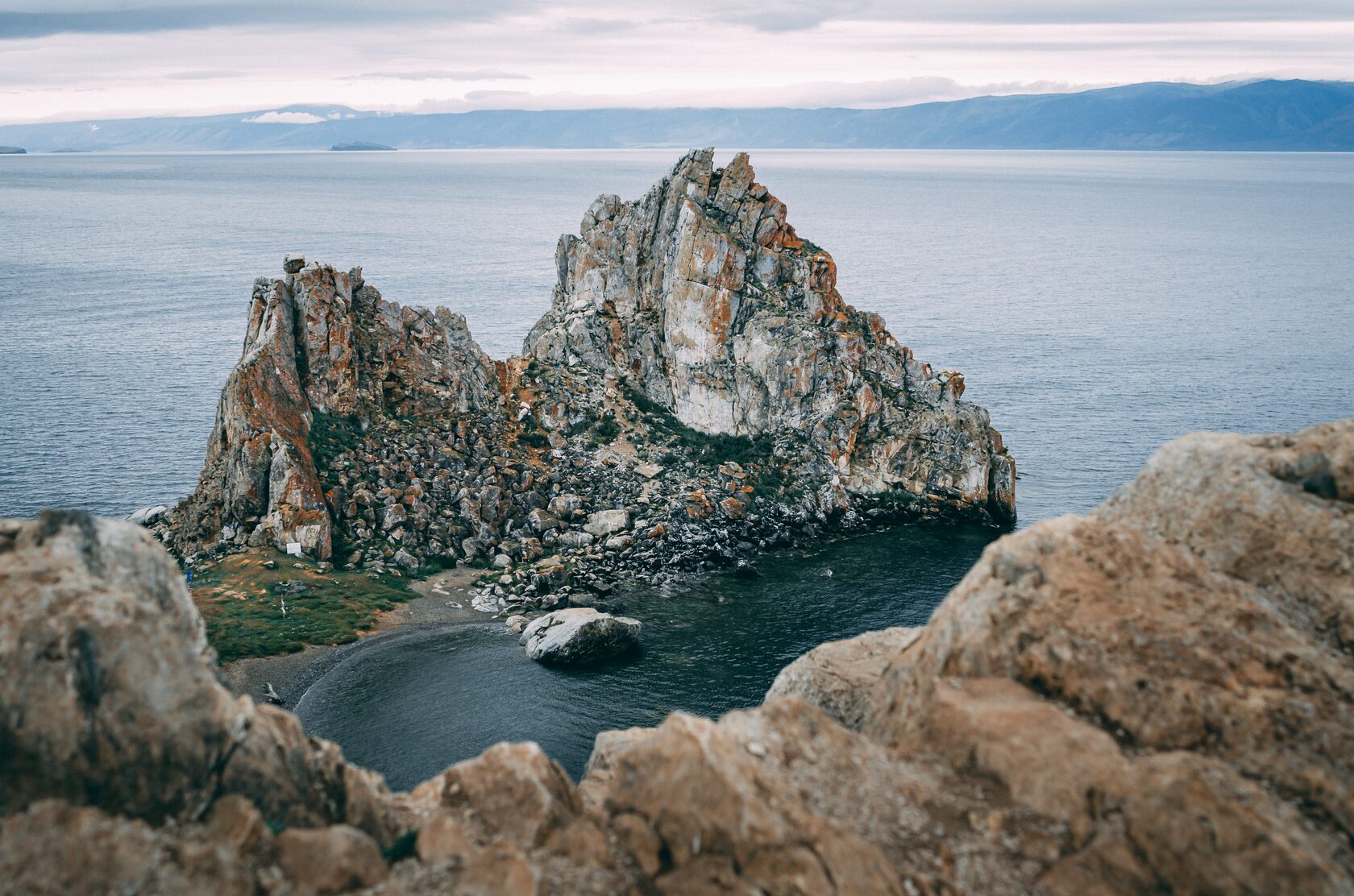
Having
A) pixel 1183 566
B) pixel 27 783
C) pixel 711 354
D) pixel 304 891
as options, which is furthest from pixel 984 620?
pixel 711 354

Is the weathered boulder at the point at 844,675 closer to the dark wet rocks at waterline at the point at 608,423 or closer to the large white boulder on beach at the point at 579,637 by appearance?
the large white boulder on beach at the point at 579,637

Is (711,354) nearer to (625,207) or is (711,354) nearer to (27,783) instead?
(625,207)

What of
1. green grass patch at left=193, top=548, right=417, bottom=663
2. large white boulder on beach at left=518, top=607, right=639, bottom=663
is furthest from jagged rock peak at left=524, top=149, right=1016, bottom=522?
green grass patch at left=193, top=548, right=417, bottom=663

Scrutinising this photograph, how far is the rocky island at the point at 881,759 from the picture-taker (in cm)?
2141

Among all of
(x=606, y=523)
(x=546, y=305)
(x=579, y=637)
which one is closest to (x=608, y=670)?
(x=579, y=637)

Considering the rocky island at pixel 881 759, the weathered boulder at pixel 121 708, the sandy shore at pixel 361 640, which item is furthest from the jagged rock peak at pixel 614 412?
the rocky island at pixel 881 759

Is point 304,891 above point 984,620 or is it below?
below

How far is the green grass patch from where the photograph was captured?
189 ft

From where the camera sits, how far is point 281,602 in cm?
6138

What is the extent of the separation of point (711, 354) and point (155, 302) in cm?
10540

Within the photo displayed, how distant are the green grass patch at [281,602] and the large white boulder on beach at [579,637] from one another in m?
11.1

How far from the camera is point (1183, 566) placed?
2652 cm

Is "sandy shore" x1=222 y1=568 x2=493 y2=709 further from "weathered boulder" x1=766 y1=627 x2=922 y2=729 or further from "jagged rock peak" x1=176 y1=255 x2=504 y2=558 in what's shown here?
"weathered boulder" x1=766 y1=627 x2=922 y2=729

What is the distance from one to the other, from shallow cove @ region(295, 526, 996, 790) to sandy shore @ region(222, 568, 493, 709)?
0.84 m
